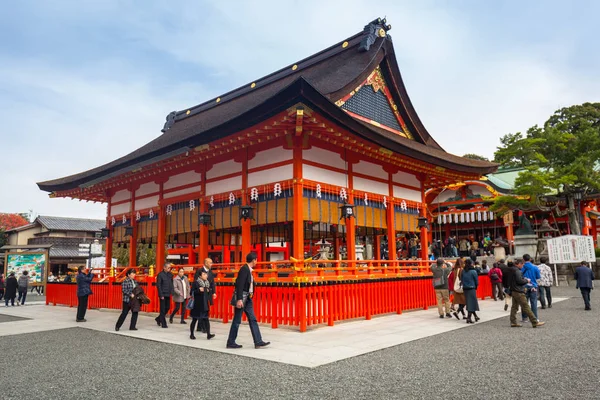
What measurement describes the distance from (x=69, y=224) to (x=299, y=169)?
43.8m

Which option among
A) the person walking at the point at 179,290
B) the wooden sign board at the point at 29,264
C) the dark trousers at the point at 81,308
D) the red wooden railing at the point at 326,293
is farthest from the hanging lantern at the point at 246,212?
the wooden sign board at the point at 29,264

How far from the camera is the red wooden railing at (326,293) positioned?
10477 mm

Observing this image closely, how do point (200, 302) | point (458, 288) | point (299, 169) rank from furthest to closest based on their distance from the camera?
point (299, 169) < point (458, 288) < point (200, 302)

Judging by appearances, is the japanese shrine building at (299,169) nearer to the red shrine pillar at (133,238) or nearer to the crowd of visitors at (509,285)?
the red shrine pillar at (133,238)

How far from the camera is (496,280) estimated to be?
661 inches

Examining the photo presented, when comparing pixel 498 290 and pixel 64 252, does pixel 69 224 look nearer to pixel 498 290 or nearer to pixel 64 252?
pixel 64 252

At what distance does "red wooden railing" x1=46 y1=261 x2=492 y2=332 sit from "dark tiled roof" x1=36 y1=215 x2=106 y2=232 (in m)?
36.8

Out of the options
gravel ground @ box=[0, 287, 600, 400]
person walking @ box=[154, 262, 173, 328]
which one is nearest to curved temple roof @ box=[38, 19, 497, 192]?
person walking @ box=[154, 262, 173, 328]

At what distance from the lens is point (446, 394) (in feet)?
16.4

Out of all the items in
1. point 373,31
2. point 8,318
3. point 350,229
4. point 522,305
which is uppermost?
point 373,31

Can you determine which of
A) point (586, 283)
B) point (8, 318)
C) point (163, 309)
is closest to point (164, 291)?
point (163, 309)

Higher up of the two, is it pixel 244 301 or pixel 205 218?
pixel 205 218

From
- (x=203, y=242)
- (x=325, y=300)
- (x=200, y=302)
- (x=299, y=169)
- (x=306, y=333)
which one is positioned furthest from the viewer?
(x=203, y=242)

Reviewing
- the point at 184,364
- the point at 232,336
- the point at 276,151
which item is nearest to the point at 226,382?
the point at 184,364
